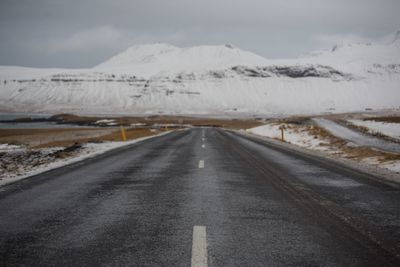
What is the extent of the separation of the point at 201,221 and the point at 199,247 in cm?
118

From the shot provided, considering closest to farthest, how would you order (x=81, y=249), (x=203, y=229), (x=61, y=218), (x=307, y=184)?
1. (x=81, y=249)
2. (x=203, y=229)
3. (x=61, y=218)
4. (x=307, y=184)

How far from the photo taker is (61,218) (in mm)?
6090

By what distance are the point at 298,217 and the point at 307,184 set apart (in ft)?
11.0

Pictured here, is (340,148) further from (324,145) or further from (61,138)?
(61,138)

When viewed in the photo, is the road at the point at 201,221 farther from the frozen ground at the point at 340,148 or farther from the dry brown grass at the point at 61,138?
the dry brown grass at the point at 61,138

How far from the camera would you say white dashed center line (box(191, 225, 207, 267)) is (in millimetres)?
4184

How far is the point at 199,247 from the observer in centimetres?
465

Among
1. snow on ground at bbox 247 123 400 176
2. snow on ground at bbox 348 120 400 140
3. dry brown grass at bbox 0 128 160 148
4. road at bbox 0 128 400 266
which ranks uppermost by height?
road at bbox 0 128 400 266

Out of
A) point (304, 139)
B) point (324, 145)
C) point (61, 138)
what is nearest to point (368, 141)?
point (324, 145)

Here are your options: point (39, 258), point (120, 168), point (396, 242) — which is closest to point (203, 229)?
point (39, 258)

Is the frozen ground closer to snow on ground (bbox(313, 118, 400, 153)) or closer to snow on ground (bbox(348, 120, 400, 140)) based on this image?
snow on ground (bbox(313, 118, 400, 153))

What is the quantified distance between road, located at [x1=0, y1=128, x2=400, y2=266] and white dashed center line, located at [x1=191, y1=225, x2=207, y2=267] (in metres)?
0.01

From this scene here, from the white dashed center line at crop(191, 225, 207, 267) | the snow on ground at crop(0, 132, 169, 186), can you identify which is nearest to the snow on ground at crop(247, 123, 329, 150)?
the snow on ground at crop(0, 132, 169, 186)

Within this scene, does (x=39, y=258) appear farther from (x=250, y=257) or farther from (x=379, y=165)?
(x=379, y=165)
